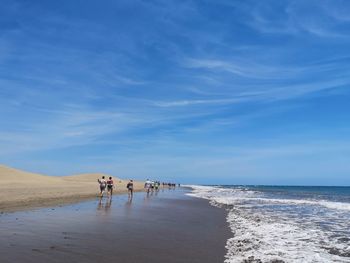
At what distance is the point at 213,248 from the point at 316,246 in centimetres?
390

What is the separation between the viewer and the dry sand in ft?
79.8

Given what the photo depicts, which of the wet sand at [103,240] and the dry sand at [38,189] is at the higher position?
the dry sand at [38,189]

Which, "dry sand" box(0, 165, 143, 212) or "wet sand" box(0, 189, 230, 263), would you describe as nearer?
"wet sand" box(0, 189, 230, 263)

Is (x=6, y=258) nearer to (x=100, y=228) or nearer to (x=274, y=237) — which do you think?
(x=100, y=228)

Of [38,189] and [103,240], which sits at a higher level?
[38,189]

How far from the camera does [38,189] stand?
38344mm

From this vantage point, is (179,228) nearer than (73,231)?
No

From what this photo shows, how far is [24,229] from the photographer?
43.4 ft

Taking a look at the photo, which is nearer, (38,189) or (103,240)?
(103,240)

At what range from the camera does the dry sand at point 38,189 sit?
24.3m

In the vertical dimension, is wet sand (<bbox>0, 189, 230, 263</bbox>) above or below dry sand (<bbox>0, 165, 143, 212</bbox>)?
below

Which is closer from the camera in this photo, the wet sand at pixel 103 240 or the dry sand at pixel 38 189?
the wet sand at pixel 103 240

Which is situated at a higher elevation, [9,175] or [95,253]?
[9,175]

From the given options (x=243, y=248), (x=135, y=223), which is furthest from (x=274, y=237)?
(x=135, y=223)
